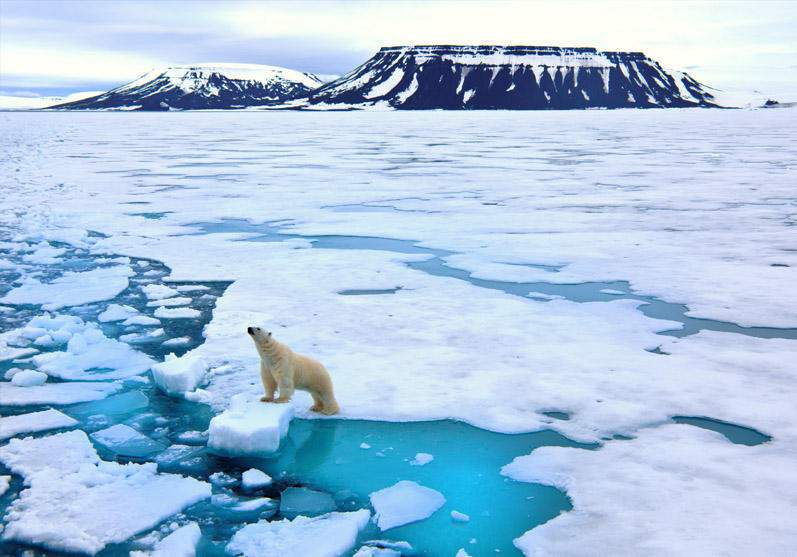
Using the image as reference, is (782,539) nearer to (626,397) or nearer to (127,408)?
(626,397)


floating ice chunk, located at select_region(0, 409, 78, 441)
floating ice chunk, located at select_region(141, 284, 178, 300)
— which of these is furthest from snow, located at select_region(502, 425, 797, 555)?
floating ice chunk, located at select_region(141, 284, 178, 300)

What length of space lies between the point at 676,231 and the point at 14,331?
827 centimetres

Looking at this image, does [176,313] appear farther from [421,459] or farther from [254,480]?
[421,459]

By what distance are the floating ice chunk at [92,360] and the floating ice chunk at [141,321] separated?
416mm

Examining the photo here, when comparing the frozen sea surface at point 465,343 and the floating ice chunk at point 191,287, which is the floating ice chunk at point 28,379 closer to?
the frozen sea surface at point 465,343

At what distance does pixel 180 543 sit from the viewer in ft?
8.80

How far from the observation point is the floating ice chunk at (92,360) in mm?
4402

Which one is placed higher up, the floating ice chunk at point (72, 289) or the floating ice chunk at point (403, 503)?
the floating ice chunk at point (72, 289)

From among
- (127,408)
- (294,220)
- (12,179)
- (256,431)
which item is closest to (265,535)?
(256,431)

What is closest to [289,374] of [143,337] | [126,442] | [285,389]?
[285,389]

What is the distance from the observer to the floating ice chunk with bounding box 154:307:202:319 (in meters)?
5.57

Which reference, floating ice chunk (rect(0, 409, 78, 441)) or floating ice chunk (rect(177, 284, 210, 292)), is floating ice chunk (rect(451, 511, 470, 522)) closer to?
floating ice chunk (rect(0, 409, 78, 441))

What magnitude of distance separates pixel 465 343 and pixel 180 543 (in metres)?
2.81

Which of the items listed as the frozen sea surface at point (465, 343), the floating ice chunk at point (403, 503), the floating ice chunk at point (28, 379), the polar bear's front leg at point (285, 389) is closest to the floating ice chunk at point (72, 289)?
the frozen sea surface at point (465, 343)
